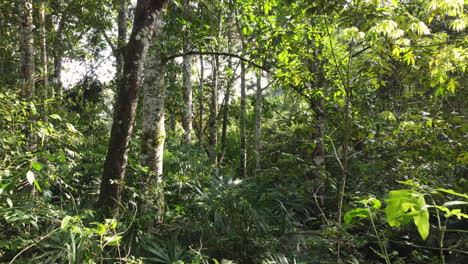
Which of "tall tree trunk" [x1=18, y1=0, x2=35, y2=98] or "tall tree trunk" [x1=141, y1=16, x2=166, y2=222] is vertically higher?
"tall tree trunk" [x1=18, y1=0, x2=35, y2=98]

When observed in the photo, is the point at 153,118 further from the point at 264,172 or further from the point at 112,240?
the point at 112,240

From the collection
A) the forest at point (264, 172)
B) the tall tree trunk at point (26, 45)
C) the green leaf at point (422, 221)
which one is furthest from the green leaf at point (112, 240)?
the tall tree trunk at point (26, 45)

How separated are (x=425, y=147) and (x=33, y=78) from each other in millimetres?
6313

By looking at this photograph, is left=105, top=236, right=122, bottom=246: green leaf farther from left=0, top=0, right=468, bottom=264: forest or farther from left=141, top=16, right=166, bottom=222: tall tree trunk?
left=141, top=16, right=166, bottom=222: tall tree trunk

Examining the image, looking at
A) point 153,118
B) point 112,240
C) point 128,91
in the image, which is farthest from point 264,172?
point 112,240

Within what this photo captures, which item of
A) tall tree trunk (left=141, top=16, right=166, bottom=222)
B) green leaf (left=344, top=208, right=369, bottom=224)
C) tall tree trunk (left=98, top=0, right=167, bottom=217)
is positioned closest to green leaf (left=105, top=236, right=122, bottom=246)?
tall tree trunk (left=98, top=0, right=167, bottom=217)

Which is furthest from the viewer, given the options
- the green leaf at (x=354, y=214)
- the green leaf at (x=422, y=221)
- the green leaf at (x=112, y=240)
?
the green leaf at (x=112, y=240)

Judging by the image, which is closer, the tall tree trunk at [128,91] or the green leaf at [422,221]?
the green leaf at [422,221]

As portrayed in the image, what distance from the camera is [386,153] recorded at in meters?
6.03

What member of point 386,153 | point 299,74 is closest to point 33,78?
point 299,74

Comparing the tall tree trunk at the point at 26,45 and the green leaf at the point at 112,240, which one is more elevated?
the tall tree trunk at the point at 26,45

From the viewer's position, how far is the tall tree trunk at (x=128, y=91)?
11.9 feet

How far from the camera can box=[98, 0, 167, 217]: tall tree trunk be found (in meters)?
3.64

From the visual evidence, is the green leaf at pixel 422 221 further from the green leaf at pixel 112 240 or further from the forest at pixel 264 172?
the green leaf at pixel 112 240
